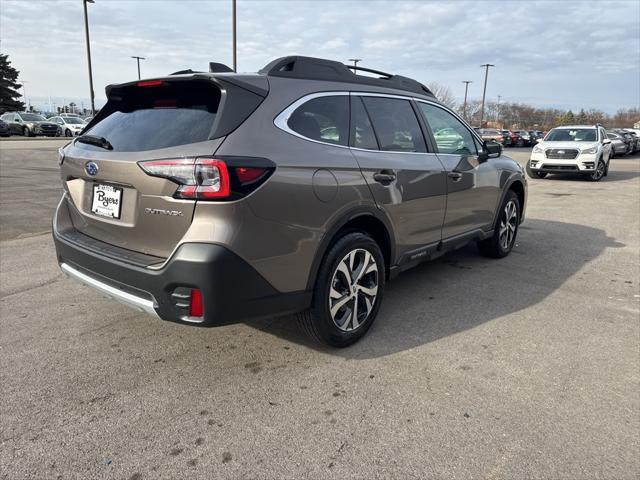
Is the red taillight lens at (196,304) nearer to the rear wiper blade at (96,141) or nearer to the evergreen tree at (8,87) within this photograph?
the rear wiper blade at (96,141)

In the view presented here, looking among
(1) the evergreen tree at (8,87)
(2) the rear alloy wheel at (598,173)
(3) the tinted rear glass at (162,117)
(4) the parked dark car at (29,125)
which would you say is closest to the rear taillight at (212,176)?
(3) the tinted rear glass at (162,117)

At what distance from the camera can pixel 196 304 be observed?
2535 mm

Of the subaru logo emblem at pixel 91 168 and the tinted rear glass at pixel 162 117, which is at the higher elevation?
the tinted rear glass at pixel 162 117

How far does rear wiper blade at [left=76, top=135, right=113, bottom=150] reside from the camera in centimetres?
296

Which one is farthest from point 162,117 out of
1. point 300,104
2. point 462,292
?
point 462,292

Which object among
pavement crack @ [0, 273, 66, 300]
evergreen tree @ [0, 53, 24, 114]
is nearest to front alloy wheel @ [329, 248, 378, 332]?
pavement crack @ [0, 273, 66, 300]

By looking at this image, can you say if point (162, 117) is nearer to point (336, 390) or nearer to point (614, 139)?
point (336, 390)

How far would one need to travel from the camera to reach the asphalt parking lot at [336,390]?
2.26 m

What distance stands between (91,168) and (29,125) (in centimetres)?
3771

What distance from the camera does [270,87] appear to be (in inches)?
112

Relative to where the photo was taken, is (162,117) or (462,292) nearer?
(162,117)

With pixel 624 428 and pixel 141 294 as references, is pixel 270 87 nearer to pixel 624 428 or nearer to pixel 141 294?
pixel 141 294

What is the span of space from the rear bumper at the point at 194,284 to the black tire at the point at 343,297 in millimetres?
139

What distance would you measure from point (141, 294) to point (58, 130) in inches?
1455
